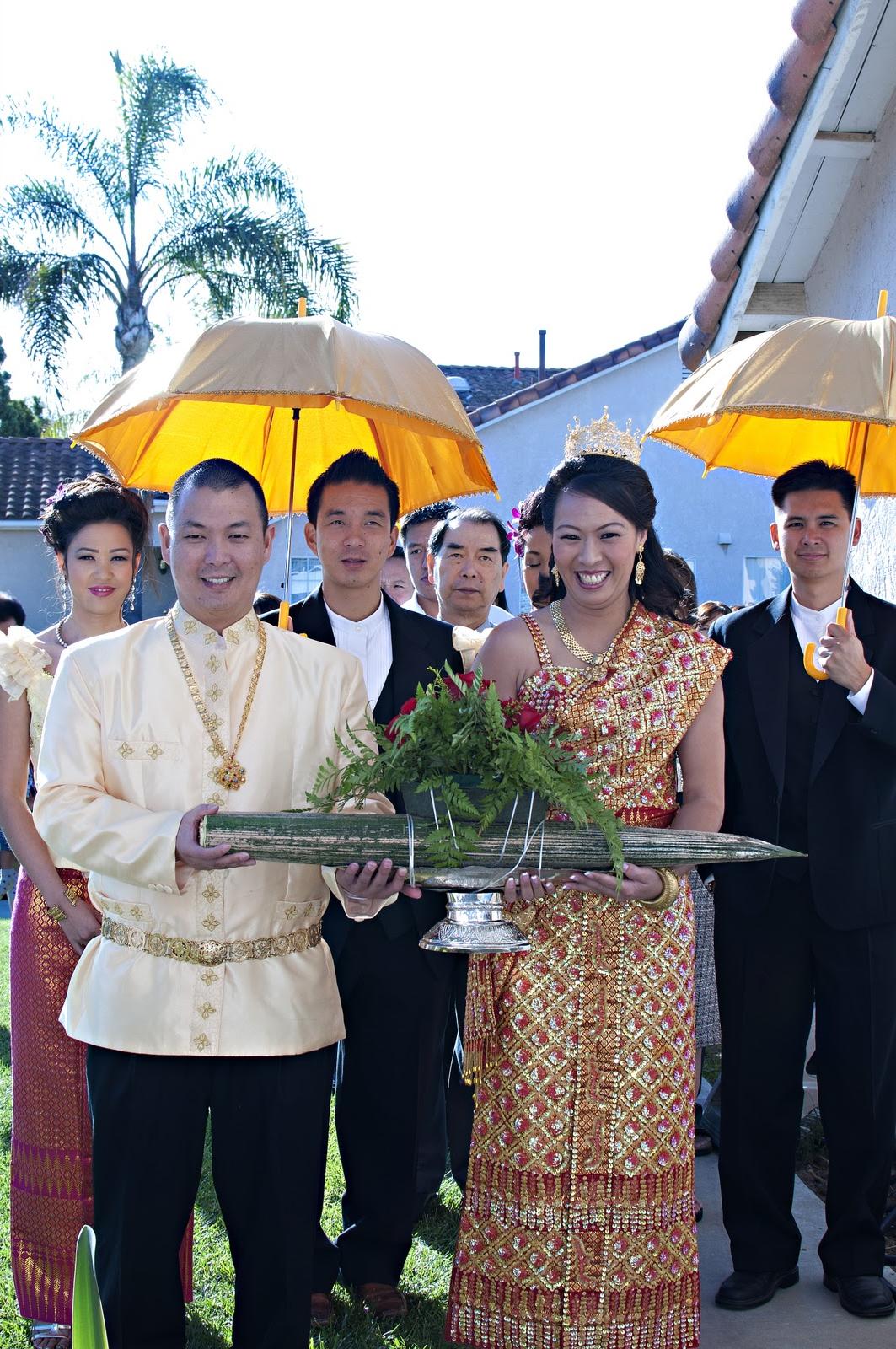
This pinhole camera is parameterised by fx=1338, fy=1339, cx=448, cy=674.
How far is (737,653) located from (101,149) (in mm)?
21328

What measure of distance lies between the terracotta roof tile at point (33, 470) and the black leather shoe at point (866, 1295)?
24.3 metres

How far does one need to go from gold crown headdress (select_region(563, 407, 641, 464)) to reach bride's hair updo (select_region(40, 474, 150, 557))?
4.53 ft

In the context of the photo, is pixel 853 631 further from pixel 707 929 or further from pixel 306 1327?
pixel 306 1327

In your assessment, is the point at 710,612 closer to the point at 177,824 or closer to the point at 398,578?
the point at 398,578

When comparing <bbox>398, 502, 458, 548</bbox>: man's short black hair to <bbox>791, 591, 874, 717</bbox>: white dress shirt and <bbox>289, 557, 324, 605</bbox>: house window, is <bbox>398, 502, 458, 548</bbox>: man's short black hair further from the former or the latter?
<bbox>289, 557, 324, 605</bbox>: house window

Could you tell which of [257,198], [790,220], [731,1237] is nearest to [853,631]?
[731,1237]

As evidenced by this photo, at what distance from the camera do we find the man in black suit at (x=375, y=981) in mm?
4035

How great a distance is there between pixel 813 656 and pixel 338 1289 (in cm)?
245

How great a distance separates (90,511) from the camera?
412 cm

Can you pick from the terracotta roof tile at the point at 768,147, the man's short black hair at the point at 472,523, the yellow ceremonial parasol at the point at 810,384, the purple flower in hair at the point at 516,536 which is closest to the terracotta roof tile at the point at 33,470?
the terracotta roof tile at the point at 768,147

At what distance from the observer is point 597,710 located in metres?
3.60

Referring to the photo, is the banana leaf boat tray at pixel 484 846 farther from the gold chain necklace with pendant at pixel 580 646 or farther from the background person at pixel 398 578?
Result: the background person at pixel 398 578

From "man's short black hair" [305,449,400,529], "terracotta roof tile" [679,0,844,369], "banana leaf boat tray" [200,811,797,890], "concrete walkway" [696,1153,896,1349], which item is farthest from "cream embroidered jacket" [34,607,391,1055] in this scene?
"terracotta roof tile" [679,0,844,369]

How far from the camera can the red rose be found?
3.15 m
